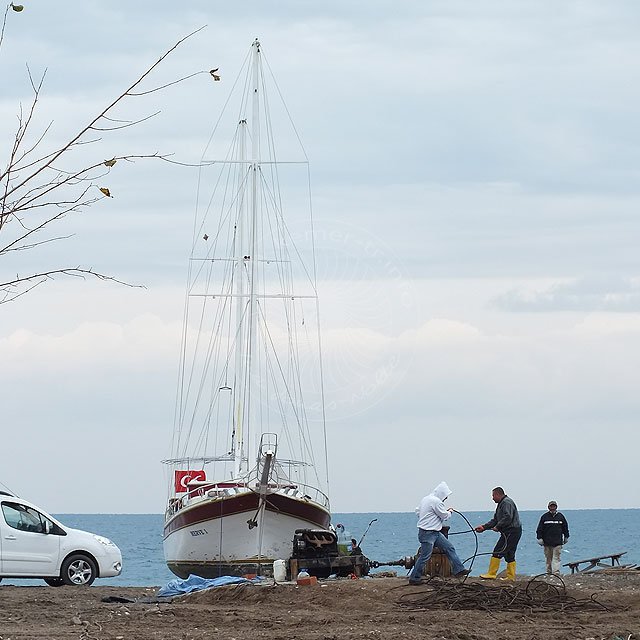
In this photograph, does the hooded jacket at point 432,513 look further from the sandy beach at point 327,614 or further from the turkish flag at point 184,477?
the turkish flag at point 184,477

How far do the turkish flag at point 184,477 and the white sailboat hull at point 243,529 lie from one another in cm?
436

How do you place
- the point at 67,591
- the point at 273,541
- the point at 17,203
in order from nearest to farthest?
1. the point at 17,203
2. the point at 67,591
3. the point at 273,541

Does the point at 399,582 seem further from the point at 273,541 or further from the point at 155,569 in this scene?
the point at 155,569

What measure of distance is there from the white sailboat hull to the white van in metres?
5.36

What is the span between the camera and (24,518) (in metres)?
25.8

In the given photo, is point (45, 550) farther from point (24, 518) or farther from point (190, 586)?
point (190, 586)

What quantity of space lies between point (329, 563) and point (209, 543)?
7.36 m

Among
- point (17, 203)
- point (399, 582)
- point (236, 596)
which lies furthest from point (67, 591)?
point (17, 203)

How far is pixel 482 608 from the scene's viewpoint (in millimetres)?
19391

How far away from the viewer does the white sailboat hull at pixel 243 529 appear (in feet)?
103

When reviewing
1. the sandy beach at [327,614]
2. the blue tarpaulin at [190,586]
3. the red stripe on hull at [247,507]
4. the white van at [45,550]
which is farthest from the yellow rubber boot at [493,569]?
the red stripe on hull at [247,507]

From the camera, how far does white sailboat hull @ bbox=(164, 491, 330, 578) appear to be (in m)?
31.5

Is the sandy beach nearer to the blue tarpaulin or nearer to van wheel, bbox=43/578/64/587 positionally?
the blue tarpaulin

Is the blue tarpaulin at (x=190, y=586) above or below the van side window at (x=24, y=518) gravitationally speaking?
below
